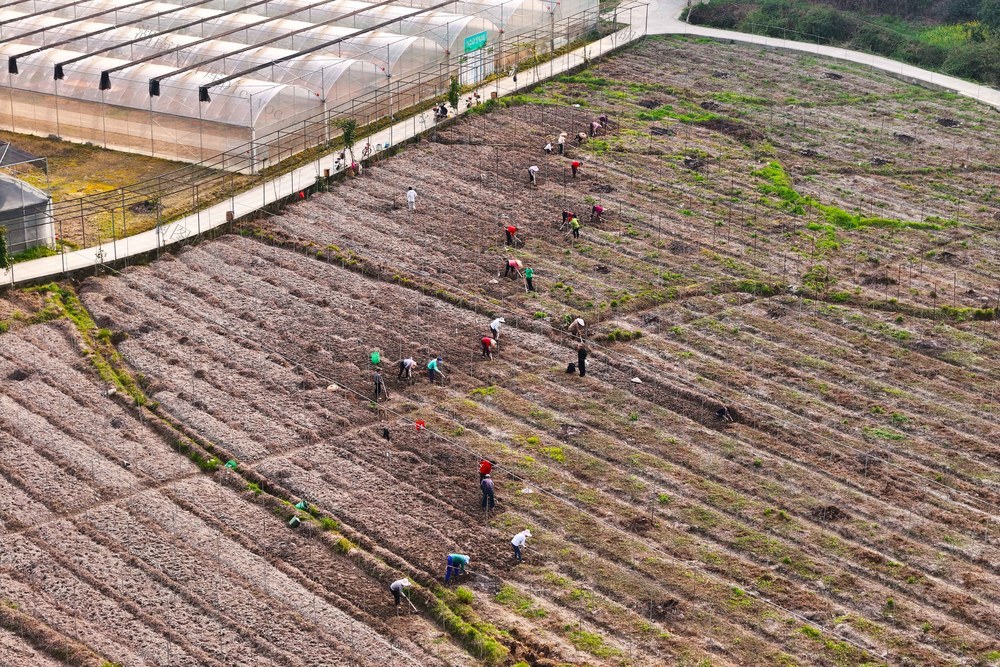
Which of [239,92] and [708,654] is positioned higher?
[239,92]

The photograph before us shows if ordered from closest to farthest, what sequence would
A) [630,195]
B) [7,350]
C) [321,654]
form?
[321,654] → [7,350] → [630,195]

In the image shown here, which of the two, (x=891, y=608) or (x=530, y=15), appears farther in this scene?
(x=530, y=15)

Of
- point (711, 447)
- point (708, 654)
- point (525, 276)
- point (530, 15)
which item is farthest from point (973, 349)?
point (530, 15)

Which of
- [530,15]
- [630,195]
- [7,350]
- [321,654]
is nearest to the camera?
[321,654]

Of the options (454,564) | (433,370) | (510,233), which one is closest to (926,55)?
(510,233)

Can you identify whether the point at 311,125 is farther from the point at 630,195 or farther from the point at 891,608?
the point at 891,608
